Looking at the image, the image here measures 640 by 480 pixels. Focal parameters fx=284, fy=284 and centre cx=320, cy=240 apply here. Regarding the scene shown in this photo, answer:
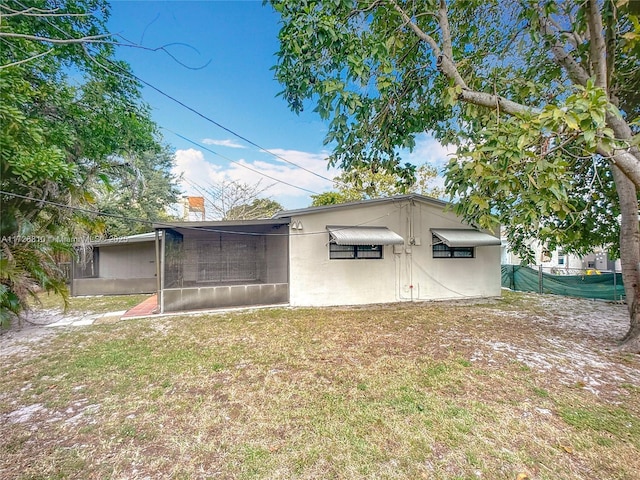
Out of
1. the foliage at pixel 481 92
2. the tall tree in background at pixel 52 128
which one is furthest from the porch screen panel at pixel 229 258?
the foliage at pixel 481 92

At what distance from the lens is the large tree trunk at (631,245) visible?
17.9 feet

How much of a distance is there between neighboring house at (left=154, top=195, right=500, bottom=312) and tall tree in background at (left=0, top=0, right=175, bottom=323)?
2569 mm

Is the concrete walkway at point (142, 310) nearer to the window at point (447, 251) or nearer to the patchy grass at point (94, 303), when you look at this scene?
the patchy grass at point (94, 303)

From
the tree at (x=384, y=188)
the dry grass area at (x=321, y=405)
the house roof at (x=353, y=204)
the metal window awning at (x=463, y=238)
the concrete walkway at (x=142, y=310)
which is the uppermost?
the tree at (x=384, y=188)

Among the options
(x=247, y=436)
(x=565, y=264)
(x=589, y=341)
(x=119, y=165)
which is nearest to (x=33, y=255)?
(x=119, y=165)

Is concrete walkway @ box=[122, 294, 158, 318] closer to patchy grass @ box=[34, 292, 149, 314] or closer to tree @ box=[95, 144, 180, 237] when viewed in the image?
patchy grass @ box=[34, 292, 149, 314]

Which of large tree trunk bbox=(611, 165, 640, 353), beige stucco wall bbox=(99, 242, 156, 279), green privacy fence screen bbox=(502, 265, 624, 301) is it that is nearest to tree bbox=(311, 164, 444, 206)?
green privacy fence screen bbox=(502, 265, 624, 301)

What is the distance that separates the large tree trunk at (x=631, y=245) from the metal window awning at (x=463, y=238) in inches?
178

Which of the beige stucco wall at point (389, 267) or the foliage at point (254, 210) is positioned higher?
the foliage at point (254, 210)

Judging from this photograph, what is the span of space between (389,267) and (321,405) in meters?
7.50

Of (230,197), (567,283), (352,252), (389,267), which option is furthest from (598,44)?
(230,197)

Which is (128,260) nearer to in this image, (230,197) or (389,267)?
(230,197)

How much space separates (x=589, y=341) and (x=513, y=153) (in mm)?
5137

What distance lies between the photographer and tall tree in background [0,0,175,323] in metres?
3.95
